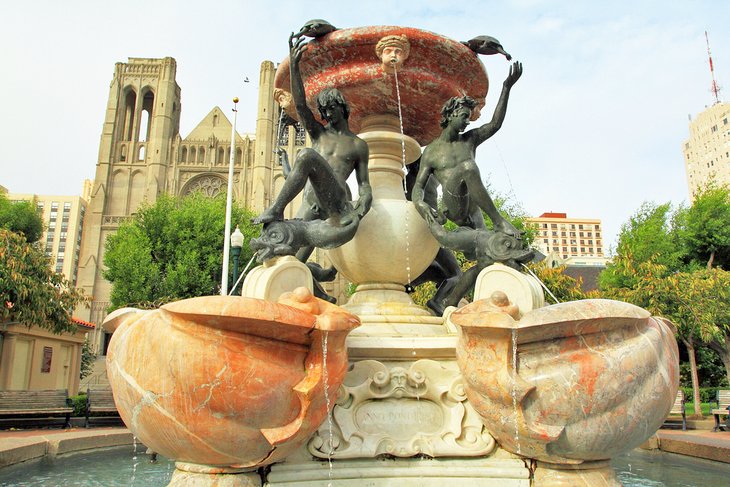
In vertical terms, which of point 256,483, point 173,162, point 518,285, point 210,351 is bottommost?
point 256,483

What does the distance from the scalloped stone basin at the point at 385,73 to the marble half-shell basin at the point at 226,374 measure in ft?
9.13

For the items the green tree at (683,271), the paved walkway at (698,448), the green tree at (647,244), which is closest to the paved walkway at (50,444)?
the paved walkway at (698,448)

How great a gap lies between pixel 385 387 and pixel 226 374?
1177 mm

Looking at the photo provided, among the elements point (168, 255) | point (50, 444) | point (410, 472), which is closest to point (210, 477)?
point (410, 472)

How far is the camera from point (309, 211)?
4.60m

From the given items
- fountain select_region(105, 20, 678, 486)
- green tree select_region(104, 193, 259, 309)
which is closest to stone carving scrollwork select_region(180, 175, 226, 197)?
green tree select_region(104, 193, 259, 309)

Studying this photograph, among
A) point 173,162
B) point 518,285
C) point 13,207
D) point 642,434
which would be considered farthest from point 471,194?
point 173,162

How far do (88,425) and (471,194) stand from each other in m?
9.97

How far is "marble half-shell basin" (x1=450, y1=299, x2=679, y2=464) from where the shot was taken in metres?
2.76

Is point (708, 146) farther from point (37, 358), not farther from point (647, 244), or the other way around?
point (37, 358)

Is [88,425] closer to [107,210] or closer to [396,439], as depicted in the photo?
[396,439]

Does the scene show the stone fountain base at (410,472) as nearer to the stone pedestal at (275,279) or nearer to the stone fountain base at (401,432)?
the stone fountain base at (401,432)

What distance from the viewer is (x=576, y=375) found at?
2762 mm

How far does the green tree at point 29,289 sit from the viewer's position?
11742mm
